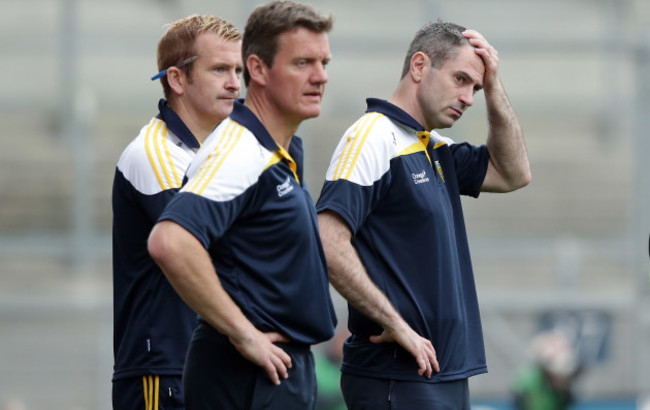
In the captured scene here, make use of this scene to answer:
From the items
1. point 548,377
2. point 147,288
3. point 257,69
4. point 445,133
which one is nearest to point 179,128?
point 147,288

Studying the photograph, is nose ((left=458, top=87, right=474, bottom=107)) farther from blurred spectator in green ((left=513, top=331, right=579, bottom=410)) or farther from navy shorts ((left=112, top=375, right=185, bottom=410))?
blurred spectator in green ((left=513, top=331, right=579, bottom=410))

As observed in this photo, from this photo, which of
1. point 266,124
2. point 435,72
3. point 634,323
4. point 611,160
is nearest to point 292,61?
point 266,124

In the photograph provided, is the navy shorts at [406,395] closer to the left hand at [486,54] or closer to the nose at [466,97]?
the nose at [466,97]

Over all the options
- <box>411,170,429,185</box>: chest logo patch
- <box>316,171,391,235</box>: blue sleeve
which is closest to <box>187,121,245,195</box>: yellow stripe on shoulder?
<box>316,171,391,235</box>: blue sleeve

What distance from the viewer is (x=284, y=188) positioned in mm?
2689

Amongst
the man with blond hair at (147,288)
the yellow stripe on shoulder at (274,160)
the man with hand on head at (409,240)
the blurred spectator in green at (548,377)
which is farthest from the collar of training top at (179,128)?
the blurred spectator in green at (548,377)

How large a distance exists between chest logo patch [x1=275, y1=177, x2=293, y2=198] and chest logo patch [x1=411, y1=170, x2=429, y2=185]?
72cm

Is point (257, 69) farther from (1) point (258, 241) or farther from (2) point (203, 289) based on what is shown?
(2) point (203, 289)

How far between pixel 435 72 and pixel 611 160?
1099 centimetres

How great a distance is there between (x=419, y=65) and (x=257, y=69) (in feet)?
2.81

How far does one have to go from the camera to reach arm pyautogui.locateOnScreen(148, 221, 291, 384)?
2.50 meters

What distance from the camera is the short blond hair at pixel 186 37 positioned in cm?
336

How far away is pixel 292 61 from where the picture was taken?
272 cm

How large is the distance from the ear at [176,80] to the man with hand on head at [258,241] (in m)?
0.62
